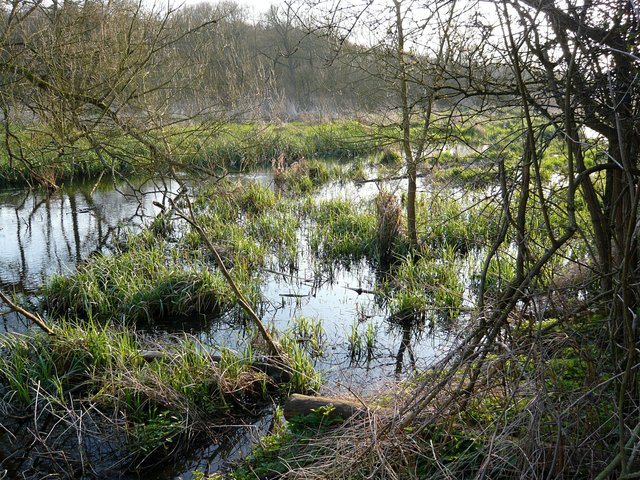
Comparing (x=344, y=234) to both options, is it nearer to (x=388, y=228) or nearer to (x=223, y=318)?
(x=388, y=228)

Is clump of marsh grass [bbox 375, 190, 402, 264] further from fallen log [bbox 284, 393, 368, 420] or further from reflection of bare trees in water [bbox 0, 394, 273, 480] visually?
fallen log [bbox 284, 393, 368, 420]

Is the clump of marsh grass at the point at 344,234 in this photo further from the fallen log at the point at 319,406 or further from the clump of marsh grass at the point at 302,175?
the fallen log at the point at 319,406

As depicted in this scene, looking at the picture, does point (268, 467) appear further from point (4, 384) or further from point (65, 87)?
point (65, 87)

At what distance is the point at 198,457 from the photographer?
4.32m

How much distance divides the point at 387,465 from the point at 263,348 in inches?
112

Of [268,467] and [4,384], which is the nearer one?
[268,467]

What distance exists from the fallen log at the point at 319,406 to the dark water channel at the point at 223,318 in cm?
15

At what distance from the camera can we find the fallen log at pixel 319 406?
3865 millimetres

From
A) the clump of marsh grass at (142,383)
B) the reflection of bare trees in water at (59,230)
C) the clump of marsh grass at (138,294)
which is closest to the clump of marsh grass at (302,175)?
the reflection of bare trees in water at (59,230)

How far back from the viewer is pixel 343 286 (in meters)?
7.79

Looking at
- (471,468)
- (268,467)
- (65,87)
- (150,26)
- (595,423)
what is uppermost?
(150,26)

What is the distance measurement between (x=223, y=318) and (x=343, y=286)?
168cm

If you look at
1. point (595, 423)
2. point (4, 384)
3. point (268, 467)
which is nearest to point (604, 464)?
point (595, 423)

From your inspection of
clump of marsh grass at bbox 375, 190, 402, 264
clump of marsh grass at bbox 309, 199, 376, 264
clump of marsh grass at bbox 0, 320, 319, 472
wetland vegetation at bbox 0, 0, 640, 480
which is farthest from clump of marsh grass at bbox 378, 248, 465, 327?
clump of marsh grass at bbox 0, 320, 319, 472
